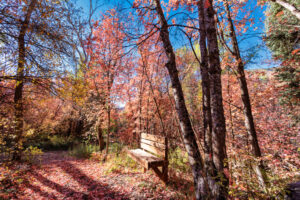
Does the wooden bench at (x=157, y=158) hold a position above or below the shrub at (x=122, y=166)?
above

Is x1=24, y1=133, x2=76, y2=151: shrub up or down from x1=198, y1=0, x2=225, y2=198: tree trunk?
down

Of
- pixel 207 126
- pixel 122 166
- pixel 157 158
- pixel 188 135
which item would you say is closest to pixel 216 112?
pixel 207 126

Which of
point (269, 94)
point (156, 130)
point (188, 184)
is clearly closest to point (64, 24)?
point (188, 184)

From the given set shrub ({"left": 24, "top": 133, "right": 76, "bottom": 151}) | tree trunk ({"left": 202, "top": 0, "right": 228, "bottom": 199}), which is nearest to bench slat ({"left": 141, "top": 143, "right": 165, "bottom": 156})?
tree trunk ({"left": 202, "top": 0, "right": 228, "bottom": 199})

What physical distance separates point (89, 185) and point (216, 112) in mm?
3899

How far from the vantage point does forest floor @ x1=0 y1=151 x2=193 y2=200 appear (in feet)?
9.60

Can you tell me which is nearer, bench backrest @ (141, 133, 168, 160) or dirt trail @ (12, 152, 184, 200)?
dirt trail @ (12, 152, 184, 200)

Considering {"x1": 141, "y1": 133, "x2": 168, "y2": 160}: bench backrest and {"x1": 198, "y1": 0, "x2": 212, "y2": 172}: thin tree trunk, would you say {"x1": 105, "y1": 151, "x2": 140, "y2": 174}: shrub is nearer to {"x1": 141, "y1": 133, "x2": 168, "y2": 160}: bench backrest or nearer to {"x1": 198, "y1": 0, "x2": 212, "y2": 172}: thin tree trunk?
{"x1": 141, "y1": 133, "x2": 168, "y2": 160}: bench backrest

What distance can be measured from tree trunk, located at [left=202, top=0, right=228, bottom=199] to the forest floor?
1.12m

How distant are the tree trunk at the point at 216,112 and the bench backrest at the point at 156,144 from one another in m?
1.56

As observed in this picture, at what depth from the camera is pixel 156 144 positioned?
356cm

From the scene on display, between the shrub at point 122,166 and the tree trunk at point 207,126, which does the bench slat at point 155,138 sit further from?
the tree trunk at point 207,126

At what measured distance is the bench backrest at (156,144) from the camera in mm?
3204

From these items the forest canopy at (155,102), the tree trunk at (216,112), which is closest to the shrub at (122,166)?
the forest canopy at (155,102)
